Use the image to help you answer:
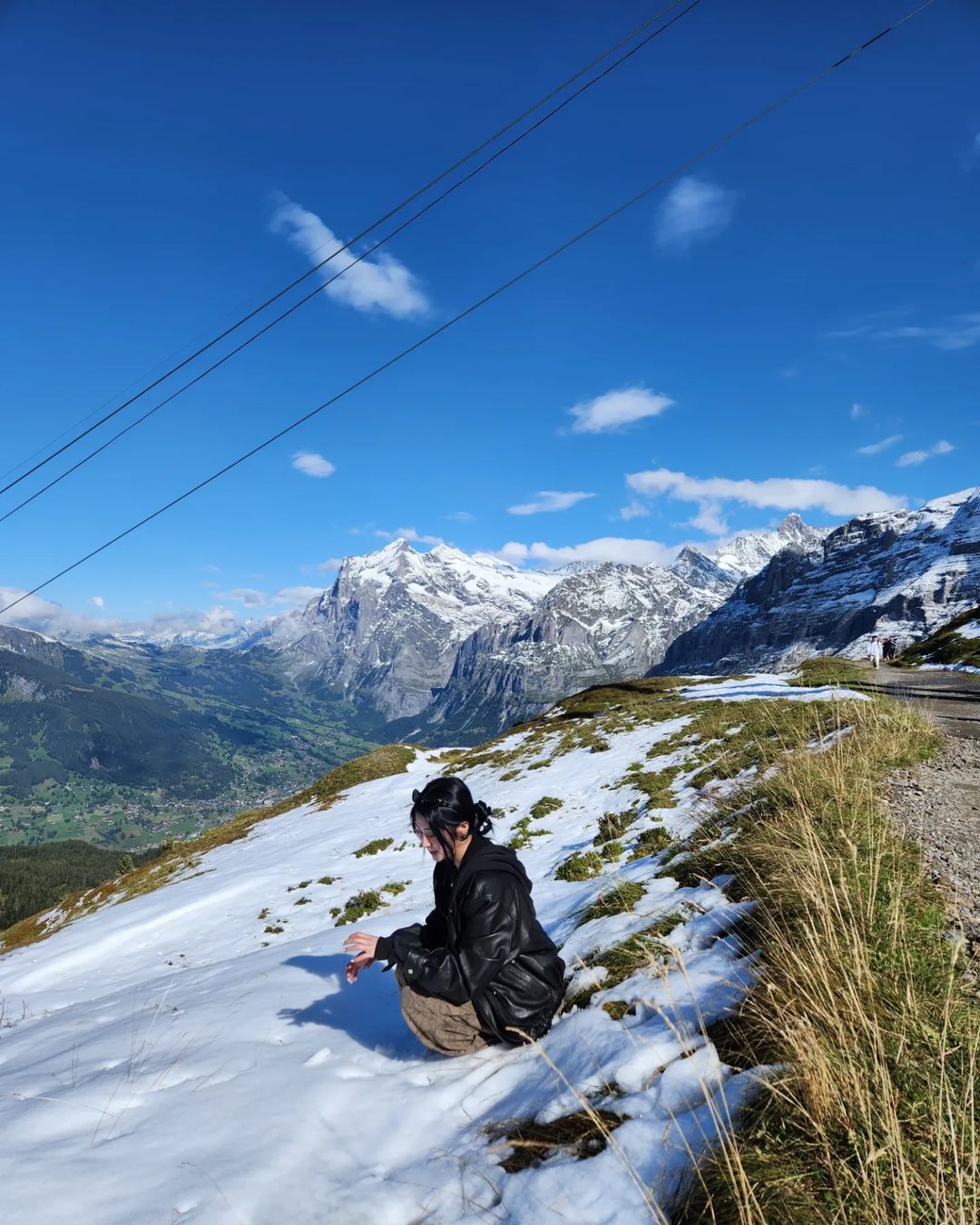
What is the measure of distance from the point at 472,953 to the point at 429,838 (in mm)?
1111

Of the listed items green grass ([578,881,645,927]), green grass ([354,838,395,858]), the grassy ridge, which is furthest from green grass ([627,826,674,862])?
the grassy ridge

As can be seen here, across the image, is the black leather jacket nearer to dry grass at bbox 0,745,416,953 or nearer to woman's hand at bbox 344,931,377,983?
woman's hand at bbox 344,931,377,983

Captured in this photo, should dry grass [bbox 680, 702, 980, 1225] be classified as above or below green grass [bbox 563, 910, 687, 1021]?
above

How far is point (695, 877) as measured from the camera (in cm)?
814

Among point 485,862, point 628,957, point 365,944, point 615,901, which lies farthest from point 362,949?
point 615,901

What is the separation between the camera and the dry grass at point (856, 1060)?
9.29 feet

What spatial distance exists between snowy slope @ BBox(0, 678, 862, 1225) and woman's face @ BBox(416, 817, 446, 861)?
73.6 inches

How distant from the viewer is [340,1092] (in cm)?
538

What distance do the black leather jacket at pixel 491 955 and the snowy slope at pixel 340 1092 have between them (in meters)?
0.33

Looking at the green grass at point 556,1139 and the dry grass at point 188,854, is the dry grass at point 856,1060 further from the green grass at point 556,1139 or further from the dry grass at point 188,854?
the dry grass at point 188,854

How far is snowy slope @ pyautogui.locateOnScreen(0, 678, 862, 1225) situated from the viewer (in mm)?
3875

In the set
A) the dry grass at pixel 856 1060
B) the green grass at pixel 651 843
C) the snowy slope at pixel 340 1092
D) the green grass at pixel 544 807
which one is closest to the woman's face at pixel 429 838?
the snowy slope at pixel 340 1092

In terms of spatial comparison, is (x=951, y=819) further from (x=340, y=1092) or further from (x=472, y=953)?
(x=340, y=1092)

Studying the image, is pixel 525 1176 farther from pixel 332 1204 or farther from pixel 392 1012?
pixel 392 1012
